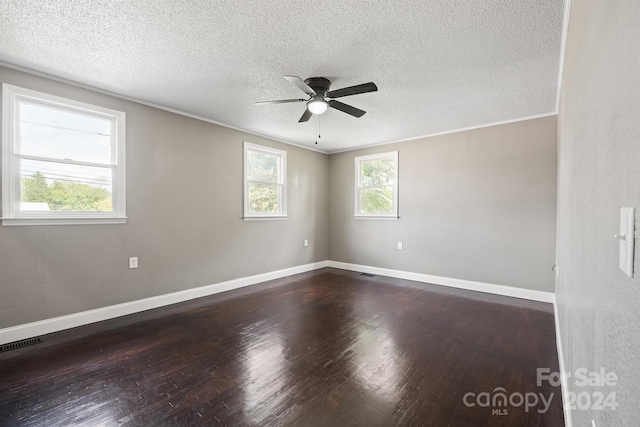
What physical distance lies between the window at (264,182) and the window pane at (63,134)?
1962mm

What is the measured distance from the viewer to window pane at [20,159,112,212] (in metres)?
2.86

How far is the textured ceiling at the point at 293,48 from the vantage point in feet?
6.52

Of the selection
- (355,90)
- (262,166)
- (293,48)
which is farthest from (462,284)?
(293,48)

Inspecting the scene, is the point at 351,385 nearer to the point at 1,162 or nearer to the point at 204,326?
the point at 204,326

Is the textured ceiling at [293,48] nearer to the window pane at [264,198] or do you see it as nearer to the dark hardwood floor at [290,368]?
the window pane at [264,198]

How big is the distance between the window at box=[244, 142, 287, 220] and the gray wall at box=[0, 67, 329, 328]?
0.44 feet

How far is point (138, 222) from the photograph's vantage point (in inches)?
142

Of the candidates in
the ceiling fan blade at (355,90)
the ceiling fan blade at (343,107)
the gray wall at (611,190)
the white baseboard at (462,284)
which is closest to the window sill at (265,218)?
the white baseboard at (462,284)

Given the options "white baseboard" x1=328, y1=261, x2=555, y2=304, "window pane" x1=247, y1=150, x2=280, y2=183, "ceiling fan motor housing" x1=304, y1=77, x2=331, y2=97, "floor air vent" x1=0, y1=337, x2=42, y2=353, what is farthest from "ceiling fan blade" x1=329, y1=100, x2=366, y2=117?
"floor air vent" x1=0, y1=337, x2=42, y2=353

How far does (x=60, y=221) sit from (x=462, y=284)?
17.6 ft

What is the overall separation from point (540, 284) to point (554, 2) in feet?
11.6

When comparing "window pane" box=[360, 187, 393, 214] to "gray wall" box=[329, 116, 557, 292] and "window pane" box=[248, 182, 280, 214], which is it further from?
"window pane" box=[248, 182, 280, 214]

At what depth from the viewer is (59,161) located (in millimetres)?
2998

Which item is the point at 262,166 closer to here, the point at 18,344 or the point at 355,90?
the point at 355,90
